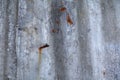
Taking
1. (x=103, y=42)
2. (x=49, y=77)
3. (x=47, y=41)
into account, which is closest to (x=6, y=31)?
(x=47, y=41)

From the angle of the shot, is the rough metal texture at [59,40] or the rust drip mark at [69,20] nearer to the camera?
the rough metal texture at [59,40]

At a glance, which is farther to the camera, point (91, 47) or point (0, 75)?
point (91, 47)

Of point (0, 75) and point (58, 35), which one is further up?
point (58, 35)

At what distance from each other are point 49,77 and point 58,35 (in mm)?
363

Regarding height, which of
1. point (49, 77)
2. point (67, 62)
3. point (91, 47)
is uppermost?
point (91, 47)

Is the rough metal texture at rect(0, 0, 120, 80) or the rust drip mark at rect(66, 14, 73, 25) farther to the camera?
the rust drip mark at rect(66, 14, 73, 25)

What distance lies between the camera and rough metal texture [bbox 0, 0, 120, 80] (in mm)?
1799

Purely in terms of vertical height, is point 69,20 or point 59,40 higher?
point 69,20

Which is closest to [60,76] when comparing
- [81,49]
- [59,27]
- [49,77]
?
[49,77]

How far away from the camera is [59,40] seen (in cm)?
188

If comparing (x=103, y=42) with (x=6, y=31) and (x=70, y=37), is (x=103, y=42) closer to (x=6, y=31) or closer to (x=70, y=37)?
(x=70, y=37)

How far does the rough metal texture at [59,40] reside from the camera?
5.90 ft

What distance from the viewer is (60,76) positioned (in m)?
1.82

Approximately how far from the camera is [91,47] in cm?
192
